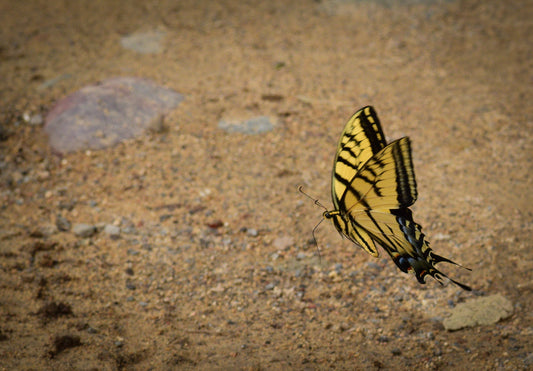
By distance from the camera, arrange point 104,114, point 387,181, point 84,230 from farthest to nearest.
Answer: point 104,114 < point 84,230 < point 387,181

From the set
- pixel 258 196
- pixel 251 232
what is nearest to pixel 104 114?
pixel 258 196

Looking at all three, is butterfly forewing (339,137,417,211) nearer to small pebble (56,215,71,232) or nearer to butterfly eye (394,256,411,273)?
butterfly eye (394,256,411,273)

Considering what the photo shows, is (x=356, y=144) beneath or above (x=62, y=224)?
above

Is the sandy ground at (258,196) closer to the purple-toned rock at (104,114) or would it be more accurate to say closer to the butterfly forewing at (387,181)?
the purple-toned rock at (104,114)

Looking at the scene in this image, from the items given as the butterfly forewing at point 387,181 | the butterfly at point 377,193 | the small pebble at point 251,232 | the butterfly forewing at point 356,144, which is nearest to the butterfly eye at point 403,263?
the butterfly at point 377,193

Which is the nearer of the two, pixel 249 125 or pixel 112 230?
pixel 112 230

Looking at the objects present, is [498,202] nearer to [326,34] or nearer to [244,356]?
[244,356]

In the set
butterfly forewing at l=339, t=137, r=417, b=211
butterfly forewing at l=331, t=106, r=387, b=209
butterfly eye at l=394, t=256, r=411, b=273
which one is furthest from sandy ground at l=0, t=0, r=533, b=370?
butterfly forewing at l=331, t=106, r=387, b=209

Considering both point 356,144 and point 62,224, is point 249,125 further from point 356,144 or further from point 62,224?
point 356,144
